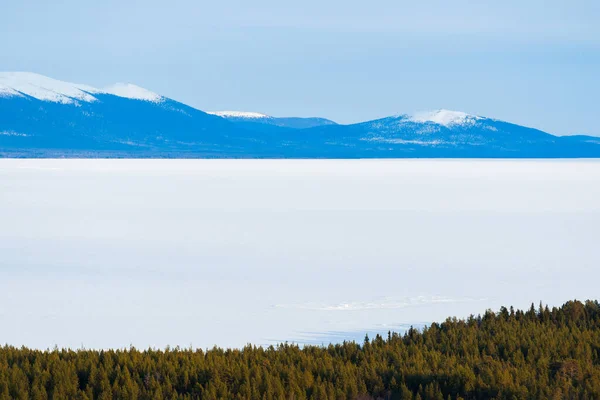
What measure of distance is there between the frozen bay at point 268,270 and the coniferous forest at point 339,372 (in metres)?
3.93

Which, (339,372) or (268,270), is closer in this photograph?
(339,372)

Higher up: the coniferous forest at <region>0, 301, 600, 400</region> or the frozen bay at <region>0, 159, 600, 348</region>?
the coniferous forest at <region>0, 301, 600, 400</region>

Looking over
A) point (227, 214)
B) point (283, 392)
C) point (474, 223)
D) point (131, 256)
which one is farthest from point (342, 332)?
point (227, 214)

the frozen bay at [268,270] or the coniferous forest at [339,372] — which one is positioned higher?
the coniferous forest at [339,372]

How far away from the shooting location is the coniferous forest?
9695mm

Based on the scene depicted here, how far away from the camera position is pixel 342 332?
1623cm

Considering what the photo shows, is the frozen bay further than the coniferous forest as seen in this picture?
Yes

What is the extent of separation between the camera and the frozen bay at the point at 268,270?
56.1 feet

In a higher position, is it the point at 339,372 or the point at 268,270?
the point at 339,372

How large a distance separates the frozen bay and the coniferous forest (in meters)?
3.93

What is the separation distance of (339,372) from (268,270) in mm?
14653

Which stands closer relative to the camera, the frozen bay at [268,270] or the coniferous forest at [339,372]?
the coniferous forest at [339,372]

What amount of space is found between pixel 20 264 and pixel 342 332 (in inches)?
482

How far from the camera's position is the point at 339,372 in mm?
10406
